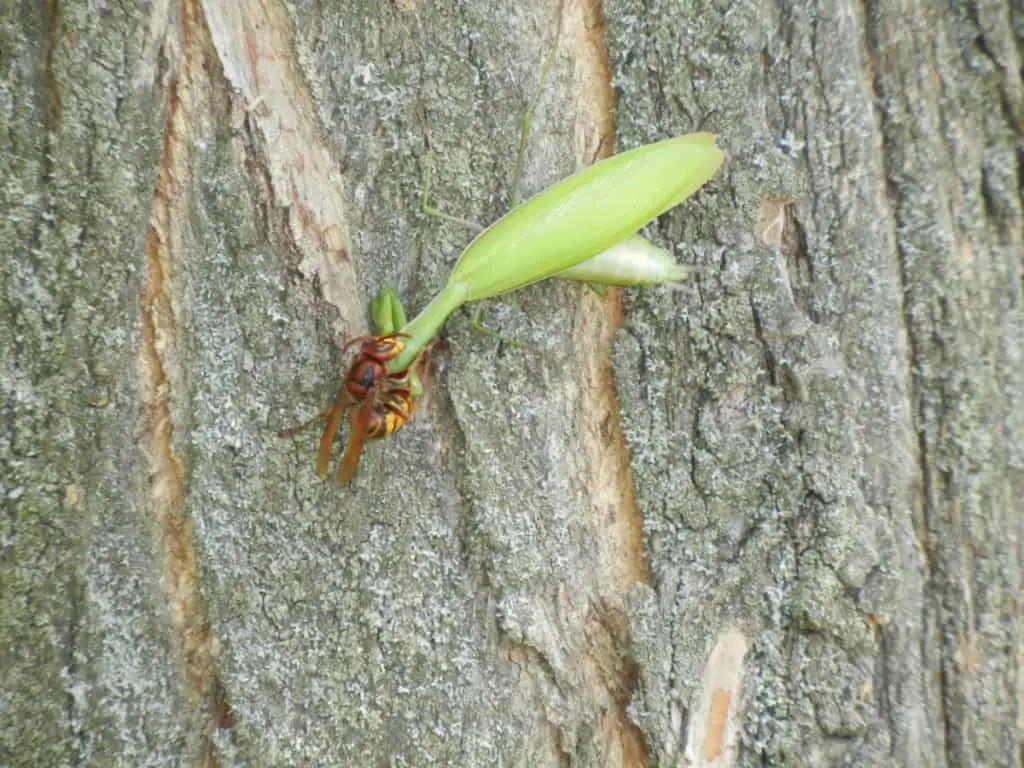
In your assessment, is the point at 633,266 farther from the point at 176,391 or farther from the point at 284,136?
the point at 176,391

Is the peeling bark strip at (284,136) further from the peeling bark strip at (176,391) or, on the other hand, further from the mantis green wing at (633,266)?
the mantis green wing at (633,266)

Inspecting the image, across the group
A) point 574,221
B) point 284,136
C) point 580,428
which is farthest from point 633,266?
point 284,136

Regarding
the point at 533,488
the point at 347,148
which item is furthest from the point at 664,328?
the point at 347,148

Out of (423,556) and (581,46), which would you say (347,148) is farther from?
(423,556)

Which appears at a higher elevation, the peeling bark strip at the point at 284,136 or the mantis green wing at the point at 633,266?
the peeling bark strip at the point at 284,136

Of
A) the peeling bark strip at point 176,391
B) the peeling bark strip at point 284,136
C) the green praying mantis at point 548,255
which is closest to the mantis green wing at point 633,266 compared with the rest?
the green praying mantis at point 548,255

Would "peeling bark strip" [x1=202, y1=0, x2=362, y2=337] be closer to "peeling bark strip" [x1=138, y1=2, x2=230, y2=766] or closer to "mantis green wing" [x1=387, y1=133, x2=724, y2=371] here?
"peeling bark strip" [x1=138, y1=2, x2=230, y2=766]

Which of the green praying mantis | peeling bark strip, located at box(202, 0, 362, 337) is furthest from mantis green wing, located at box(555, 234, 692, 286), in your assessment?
peeling bark strip, located at box(202, 0, 362, 337)
